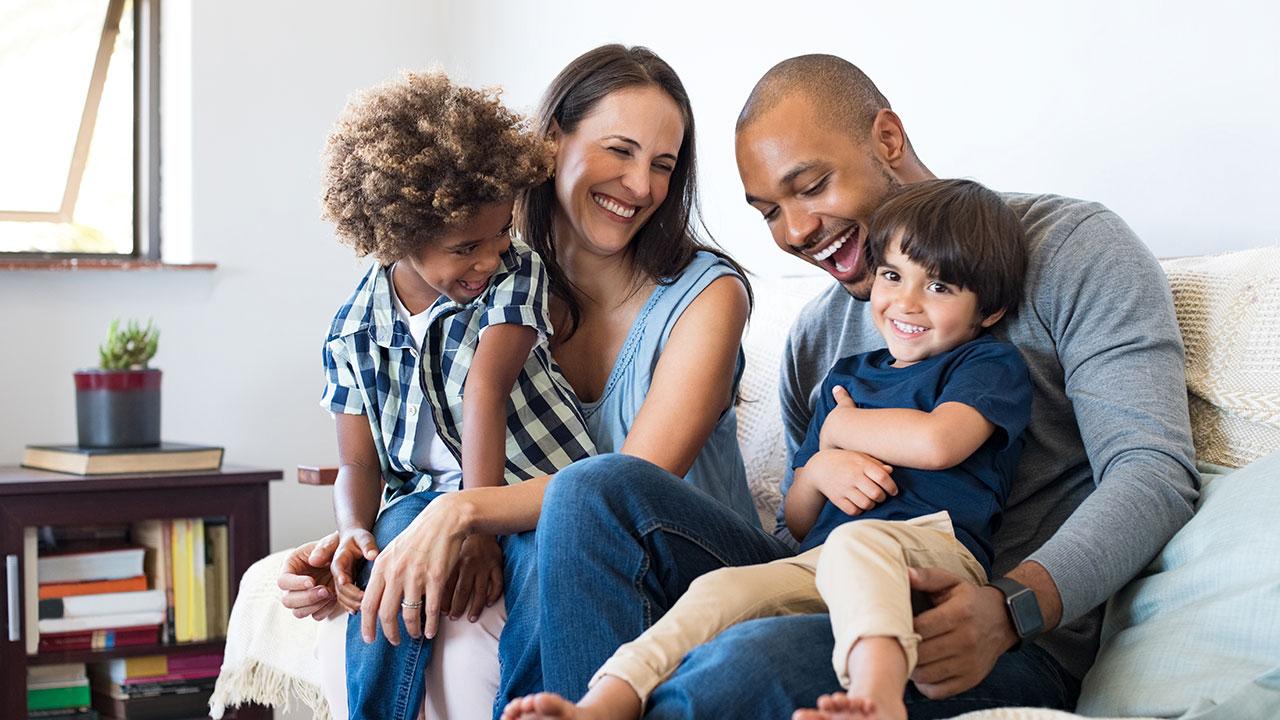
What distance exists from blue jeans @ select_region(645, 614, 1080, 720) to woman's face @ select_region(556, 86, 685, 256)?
0.73 meters

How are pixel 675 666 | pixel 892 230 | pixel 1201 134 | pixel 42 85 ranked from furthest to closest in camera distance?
pixel 42 85 → pixel 1201 134 → pixel 892 230 → pixel 675 666

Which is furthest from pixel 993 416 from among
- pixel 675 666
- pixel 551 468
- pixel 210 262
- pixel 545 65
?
pixel 210 262

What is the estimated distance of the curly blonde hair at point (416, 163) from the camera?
1482 millimetres

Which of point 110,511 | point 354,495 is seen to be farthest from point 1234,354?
point 110,511

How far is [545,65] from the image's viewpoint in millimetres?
3107

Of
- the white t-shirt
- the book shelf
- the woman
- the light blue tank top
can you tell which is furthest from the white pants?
the book shelf

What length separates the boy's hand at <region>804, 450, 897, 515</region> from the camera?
51.2 inches

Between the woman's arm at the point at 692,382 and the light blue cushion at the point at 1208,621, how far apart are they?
514mm

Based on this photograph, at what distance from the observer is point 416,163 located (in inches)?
58.1

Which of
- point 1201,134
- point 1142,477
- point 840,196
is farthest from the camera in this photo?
point 1201,134

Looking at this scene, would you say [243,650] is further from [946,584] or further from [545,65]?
[545,65]

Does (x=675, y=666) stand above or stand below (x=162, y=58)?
below

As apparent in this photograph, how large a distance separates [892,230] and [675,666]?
559mm

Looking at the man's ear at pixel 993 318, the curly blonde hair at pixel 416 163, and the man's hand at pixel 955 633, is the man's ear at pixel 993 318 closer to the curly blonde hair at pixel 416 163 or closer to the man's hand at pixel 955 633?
the man's hand at pixel 955 633
